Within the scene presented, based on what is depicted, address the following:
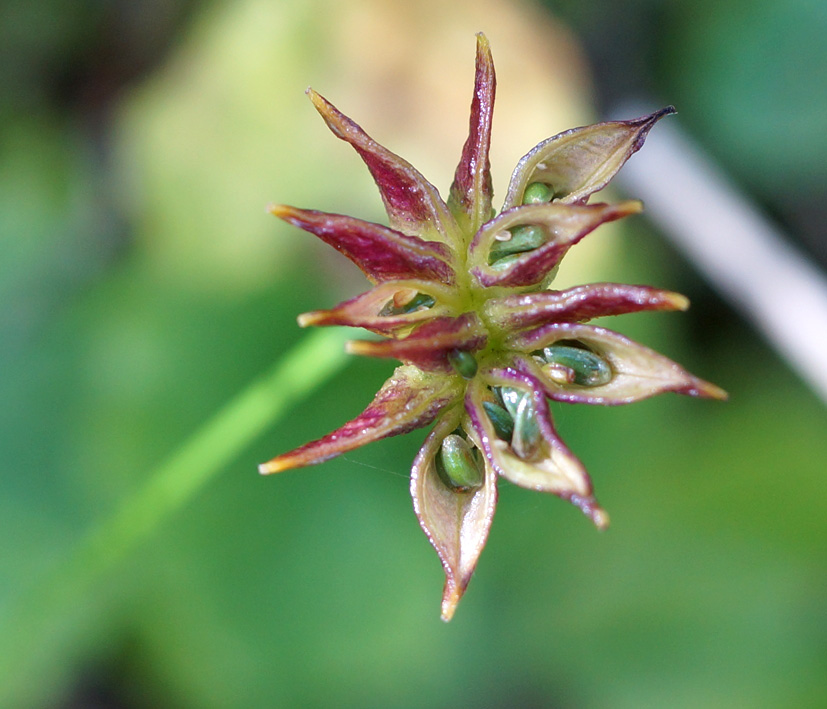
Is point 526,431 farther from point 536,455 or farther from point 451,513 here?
point 451,513

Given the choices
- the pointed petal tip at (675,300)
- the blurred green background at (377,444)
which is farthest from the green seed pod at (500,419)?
the blurred green background at (377,444)

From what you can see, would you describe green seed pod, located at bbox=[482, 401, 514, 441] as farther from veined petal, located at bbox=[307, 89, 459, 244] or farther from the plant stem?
the plant stem

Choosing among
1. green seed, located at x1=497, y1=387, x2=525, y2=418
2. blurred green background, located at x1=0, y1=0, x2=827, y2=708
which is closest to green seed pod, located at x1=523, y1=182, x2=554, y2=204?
green seed, located at x1=497, y1=387, x2=525, y2=418

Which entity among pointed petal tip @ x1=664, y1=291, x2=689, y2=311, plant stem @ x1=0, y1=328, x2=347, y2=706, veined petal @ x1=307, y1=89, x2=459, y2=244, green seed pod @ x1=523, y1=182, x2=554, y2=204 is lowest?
plant stem @ x1=0, y1=328, x2=347, y2=706

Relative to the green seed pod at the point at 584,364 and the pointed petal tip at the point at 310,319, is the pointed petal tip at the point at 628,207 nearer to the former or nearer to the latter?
the green seed pod at the point at 584,364

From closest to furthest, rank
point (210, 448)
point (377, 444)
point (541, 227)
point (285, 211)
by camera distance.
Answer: point (285, 211), point (541, 227), point (210, 448), point (377, 444)

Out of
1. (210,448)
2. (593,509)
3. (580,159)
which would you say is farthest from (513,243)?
(210,448)
